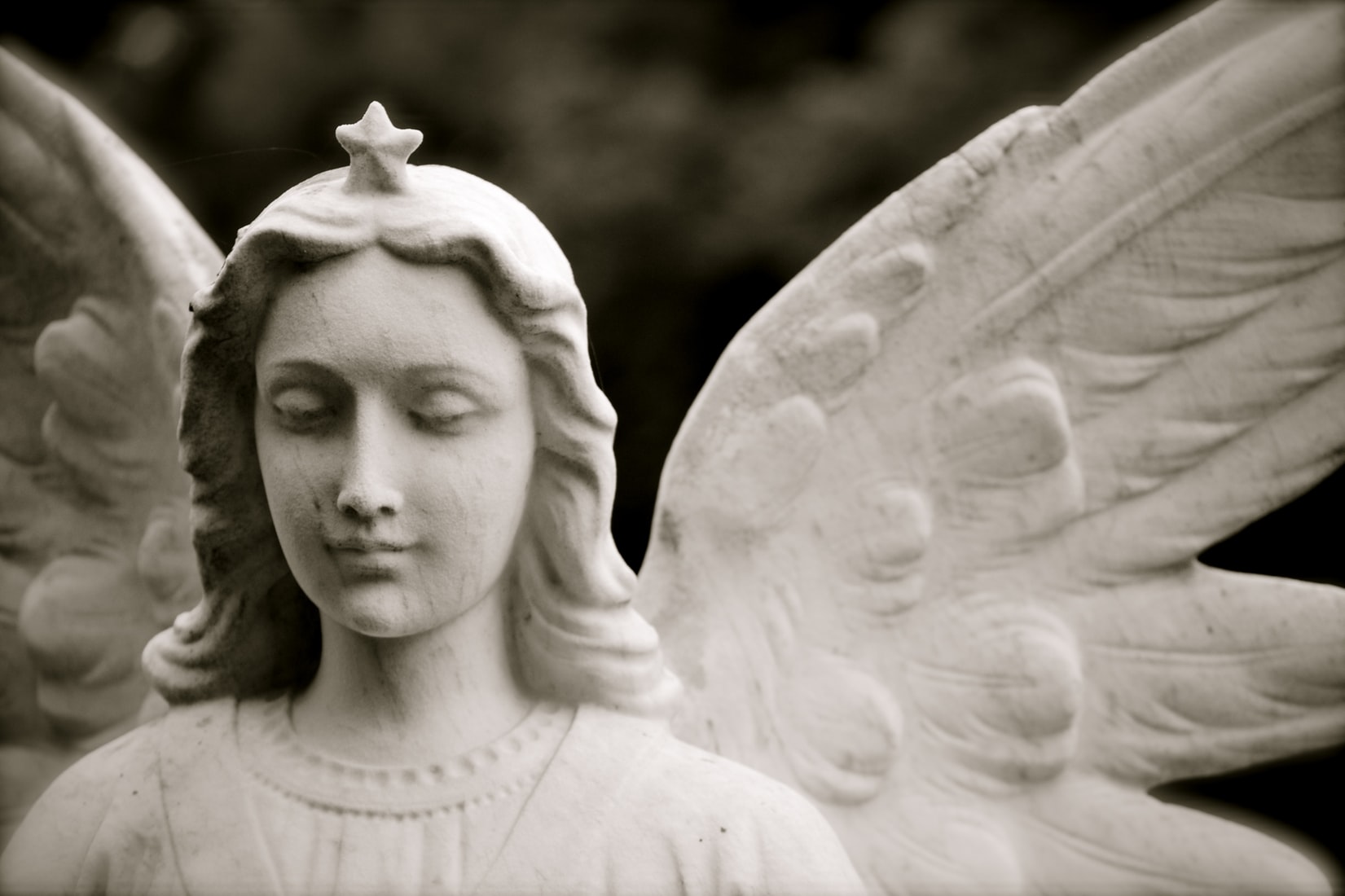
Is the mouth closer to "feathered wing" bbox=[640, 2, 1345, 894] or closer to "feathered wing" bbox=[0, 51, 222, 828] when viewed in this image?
"feathered wing" bbox=[640, 2, 1345, 894]

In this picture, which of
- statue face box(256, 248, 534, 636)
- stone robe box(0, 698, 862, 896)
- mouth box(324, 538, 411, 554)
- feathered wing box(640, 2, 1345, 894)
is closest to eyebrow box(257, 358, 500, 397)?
statue face box(256, 248, 534, 636)

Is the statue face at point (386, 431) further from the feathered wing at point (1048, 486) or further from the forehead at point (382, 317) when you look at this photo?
the feathered wing at point (1048, 486)

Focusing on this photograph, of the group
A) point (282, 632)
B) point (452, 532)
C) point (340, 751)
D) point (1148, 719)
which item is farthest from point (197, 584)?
point (1148, 719)

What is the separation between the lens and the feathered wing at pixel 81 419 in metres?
2.48

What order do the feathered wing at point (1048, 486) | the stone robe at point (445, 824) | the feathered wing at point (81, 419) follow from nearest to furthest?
the stone robe at point (445, 824)
the feathered wing at point (1048, 486)
the feathered wing at point (81, 419)

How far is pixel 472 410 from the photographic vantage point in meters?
1.88

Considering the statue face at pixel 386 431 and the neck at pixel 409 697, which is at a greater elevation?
the statue face at pixel 386 431

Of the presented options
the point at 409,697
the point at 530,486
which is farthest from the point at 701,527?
the point at 409,697

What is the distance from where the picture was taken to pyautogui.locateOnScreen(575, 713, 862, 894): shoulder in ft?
6.36

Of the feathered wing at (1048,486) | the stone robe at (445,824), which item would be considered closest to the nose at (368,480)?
the stone robe at (445,824)

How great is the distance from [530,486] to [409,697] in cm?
28

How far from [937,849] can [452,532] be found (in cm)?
86

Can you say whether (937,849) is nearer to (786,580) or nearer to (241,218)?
(786,580)

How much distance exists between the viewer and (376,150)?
6.07 ft
